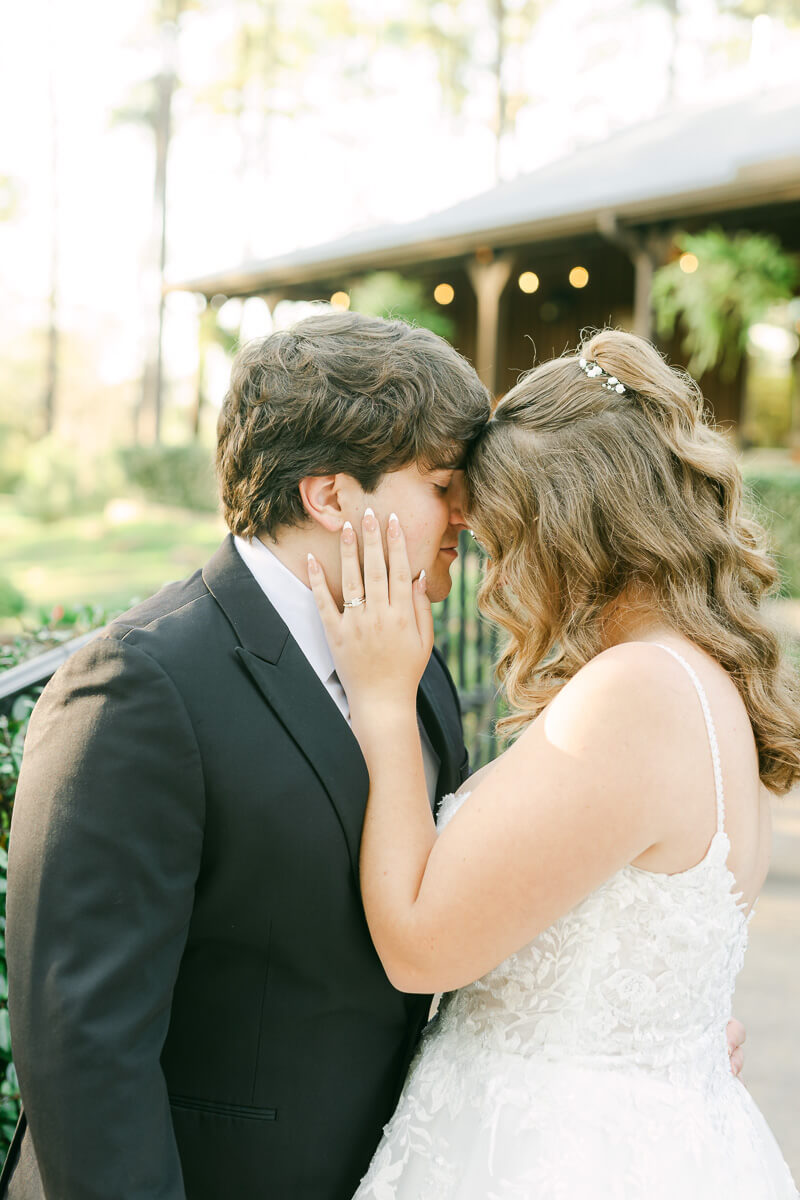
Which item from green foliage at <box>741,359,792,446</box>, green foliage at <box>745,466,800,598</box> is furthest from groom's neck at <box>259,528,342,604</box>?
green foliage at <box>741,359,792,446</box>

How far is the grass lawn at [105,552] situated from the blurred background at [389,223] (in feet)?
0.29

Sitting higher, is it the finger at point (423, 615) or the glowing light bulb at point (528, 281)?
the glowing light bulb at point (528, 281)

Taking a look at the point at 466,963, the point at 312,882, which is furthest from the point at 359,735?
the point at 466,963

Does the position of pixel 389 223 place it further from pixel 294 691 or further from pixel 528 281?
pixel 294 691

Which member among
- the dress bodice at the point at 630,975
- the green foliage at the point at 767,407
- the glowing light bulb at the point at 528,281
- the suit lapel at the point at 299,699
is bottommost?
the dress bodice at the point at 630,975

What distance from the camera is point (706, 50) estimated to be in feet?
97.7

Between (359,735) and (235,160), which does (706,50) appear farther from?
(359,735)

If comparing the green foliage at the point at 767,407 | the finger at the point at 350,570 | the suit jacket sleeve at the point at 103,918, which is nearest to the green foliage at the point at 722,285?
the green foliage at the point at 767,407

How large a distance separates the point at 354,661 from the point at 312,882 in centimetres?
39

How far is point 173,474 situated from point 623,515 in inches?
807

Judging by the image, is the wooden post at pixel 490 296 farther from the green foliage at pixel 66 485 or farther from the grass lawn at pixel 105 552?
the green foliage at pixel 66 485

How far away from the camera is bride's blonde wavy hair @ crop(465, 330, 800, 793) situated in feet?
6.28

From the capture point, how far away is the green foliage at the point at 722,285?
12.3m

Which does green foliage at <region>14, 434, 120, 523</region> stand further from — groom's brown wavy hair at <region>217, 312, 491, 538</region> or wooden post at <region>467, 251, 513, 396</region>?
groom's brown wavy hair at <region>217, 312, 491, 538</region>
